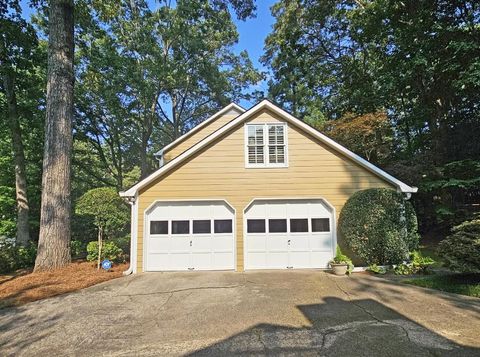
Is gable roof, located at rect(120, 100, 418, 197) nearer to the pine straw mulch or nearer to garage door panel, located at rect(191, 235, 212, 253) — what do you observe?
garage door panel, located at rect(191, 235, 212, 253)

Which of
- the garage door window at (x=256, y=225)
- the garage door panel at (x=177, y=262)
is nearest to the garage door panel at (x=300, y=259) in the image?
the garage door window at (x=256, y=225)

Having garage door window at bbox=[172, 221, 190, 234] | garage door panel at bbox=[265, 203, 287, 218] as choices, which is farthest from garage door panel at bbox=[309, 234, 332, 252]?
garage door window at bbox=[172, 221, 190, 234]

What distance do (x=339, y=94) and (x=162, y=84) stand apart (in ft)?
43.5

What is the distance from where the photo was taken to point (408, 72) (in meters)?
16.0

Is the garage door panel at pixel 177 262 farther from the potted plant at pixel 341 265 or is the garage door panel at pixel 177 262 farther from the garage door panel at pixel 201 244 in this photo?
the potted plant at pixel 341 265

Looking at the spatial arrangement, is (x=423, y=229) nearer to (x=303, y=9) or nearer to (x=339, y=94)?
(x=339, y=94)

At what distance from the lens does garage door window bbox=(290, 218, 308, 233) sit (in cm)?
1105

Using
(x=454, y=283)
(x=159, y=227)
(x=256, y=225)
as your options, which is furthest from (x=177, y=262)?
(x=454, y=283)

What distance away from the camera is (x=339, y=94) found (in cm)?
2348

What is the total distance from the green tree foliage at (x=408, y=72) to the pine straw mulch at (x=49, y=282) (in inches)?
504

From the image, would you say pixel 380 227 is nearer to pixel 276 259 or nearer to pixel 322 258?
pixel 322 258

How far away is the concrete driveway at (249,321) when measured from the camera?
472 centimetres

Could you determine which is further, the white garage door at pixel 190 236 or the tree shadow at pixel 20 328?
the white garage door at pixel 190 236

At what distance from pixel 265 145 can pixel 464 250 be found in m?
6.60
